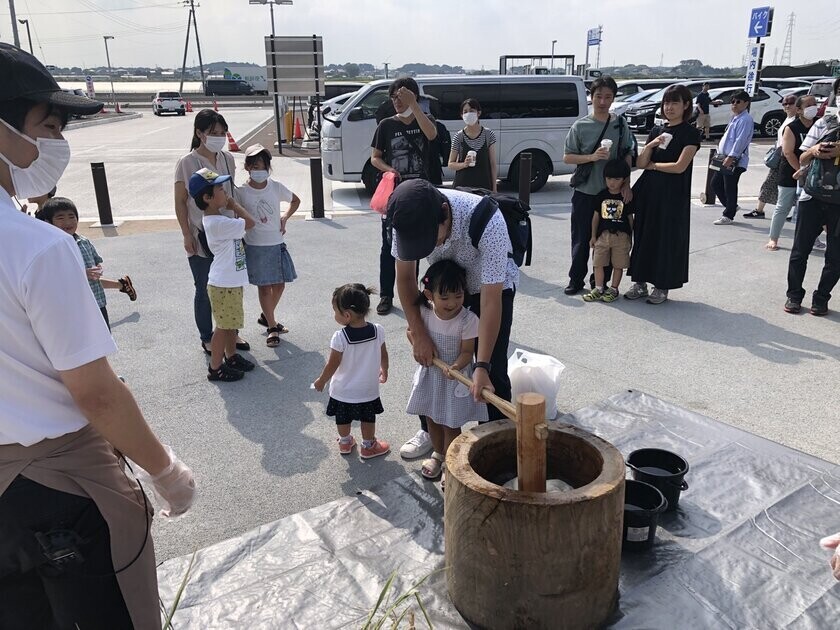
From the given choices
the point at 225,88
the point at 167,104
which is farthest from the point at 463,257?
the point at 225,88

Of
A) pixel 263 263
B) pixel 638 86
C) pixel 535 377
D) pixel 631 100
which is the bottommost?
pixel 535 377

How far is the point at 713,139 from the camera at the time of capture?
20.1 meters

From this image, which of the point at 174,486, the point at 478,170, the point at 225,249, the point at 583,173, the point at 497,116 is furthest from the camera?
the point at 497,116

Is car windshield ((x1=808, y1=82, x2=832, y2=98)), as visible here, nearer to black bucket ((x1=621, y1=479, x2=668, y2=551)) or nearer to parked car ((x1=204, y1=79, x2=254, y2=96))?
black bucket ((x1=621, y1=479, x2=668, y2=551))

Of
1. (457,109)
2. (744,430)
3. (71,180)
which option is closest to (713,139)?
(457,109)

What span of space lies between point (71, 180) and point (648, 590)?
1363 cm

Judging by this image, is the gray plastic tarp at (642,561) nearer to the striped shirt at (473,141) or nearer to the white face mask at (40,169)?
the white face mask at (40,169)

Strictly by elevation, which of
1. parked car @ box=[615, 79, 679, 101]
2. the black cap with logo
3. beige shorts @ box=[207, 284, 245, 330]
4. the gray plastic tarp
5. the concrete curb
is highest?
parked car @ box=[615, 79, 679, 101]

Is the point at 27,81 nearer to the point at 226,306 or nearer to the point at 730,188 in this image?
the point at 226,306

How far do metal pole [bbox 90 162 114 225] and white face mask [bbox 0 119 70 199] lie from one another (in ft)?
25.7

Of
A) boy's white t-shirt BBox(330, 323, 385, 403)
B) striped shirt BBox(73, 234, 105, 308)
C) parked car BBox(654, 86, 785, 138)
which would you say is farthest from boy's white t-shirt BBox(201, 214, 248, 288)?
parked car BBox(654, 86, 785, 138)

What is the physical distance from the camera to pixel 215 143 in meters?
4.21

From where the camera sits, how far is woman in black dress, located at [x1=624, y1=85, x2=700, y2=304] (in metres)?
5.20

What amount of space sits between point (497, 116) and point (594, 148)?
234 inches
